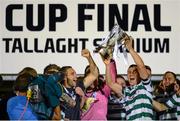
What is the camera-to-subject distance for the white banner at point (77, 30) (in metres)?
7.60

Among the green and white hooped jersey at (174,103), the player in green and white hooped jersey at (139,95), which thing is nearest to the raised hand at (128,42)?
the player in green and white hooped jersey at (139,95)

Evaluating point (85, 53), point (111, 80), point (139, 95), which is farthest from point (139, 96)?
point (85, 53)

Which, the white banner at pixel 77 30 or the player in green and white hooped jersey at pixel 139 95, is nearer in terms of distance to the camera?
the player in green and white hooped jersey at pixel 139 95

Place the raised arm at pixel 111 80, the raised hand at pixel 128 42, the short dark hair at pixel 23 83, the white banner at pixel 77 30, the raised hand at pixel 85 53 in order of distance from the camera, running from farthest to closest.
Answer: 1. the white banner at pixel 77 30
2. the raised hand at pixel 85 53
3. the raised arm at pixel 111 80
4. the raised hand at pixel 128 42
5. the short dark hair at pixel 23 83

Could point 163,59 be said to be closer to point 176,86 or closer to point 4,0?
point 176,86

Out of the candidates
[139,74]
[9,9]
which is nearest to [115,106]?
[139,74]

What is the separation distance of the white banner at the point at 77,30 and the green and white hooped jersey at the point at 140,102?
3.34 ft

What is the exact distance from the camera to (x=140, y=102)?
6477 mm

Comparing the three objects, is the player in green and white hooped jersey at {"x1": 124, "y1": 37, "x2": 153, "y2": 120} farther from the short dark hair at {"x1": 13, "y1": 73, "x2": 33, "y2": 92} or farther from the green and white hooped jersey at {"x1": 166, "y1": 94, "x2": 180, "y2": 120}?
the short dark hair at {"x1": 13, "y1": 73, "x2": 33, "y2": 92}

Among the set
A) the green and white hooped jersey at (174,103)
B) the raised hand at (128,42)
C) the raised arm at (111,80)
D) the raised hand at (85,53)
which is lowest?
the green and white hooped jersey at (174,103)

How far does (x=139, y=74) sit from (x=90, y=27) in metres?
1.24

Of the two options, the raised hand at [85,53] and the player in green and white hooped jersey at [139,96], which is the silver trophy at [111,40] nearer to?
the raised hand at [85,53]

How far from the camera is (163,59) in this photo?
25.1 feet

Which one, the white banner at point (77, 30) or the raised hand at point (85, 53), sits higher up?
the white banner at point (77, 30)
